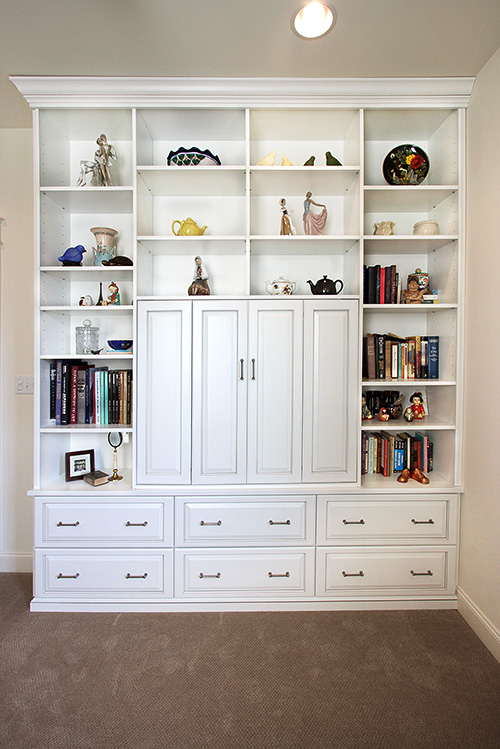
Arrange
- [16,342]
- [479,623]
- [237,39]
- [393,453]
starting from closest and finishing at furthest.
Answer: [237,39] → [479,623] → [393,453] → [16,342]

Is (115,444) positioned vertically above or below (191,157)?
below

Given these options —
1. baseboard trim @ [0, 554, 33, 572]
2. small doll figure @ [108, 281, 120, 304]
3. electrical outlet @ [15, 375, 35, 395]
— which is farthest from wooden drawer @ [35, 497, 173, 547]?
small doll figure @ [108, 281, 120, 304]

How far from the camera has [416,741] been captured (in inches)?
54.6

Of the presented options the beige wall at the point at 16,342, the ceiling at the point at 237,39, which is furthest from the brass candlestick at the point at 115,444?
the ceiling at the point at 237,39

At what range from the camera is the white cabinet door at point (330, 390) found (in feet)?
6.73

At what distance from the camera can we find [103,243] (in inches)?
88.2

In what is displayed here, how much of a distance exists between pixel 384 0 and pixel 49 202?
5.84 feet

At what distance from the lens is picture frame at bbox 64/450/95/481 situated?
7.13 feet

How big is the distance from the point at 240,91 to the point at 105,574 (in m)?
2.52


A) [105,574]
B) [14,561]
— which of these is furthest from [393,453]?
[14,561]

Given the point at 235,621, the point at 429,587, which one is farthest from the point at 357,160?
the point at 235,621

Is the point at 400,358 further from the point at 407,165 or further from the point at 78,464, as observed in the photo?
the point at 78,464

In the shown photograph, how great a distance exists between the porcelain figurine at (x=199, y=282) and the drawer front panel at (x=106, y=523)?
1.11 meters

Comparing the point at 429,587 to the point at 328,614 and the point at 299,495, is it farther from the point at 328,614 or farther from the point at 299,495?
the point at 299,495
